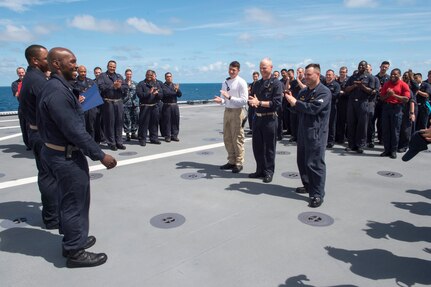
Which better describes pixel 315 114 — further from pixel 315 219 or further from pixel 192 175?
pixel 192 175

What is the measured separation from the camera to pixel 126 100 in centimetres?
934

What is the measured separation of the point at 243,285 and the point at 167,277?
2.16 ft

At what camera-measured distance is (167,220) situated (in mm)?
3758

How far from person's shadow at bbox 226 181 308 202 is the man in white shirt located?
0.77 m

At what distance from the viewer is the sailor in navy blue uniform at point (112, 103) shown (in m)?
7.64

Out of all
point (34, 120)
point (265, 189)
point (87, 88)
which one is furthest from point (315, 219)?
point (87, 88)

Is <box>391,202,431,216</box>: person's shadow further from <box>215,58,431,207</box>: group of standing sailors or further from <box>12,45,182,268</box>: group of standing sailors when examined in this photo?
<box>12,45,182,268</box>: group of standing sailors

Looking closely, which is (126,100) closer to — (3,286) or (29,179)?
(29,179)

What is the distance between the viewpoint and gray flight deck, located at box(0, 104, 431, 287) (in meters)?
2.70

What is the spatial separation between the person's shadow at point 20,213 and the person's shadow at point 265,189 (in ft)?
8.75

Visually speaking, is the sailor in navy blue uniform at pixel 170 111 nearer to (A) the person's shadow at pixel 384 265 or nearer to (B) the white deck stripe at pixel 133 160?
(B) the white deck stripe at pixel 133 160

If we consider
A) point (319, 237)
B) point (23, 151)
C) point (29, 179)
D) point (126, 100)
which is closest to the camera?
point (319, 237)

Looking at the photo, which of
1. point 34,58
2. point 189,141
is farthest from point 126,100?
point 34,58

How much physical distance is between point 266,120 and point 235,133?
0.76m
